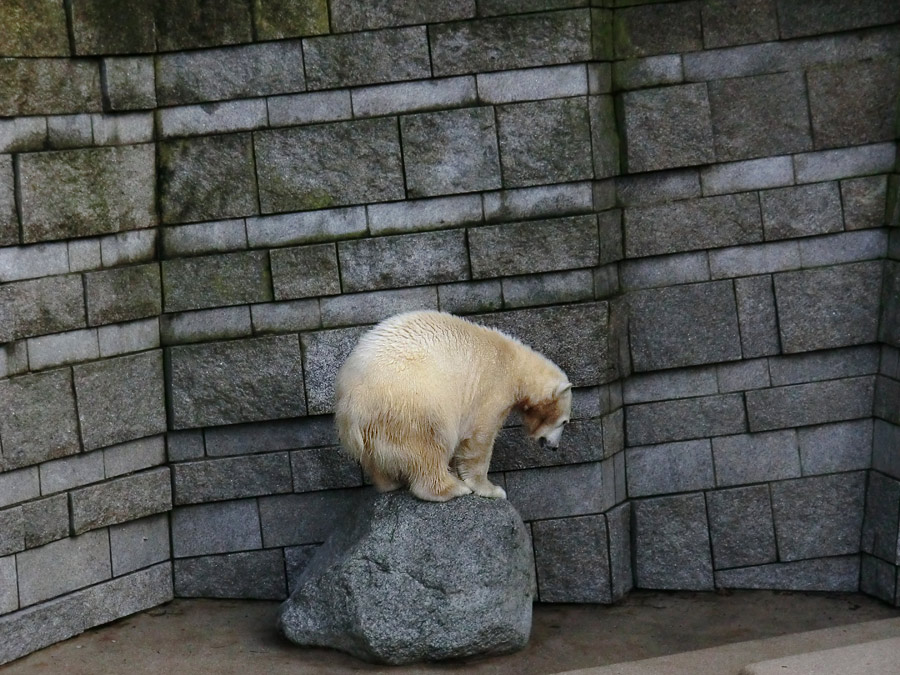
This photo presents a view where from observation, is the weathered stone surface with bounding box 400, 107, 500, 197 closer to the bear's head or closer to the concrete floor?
the bear's head

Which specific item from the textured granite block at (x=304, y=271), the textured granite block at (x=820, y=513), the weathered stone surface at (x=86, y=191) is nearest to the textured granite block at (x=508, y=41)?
the textured granite block at (x=304, y=271)

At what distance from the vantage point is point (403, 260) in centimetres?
600

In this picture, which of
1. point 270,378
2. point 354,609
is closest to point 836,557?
point 354,609

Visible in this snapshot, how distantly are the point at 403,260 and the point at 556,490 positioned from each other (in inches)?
57.6

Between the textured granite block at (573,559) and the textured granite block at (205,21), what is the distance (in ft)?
9.71

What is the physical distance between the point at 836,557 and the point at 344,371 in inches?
119

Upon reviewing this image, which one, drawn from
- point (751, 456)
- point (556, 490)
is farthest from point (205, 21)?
point (751, 456)

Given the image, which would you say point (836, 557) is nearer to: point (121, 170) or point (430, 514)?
point (430, 514)

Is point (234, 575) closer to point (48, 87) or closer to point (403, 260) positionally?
point (403, 260)

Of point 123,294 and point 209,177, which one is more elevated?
point 209,177

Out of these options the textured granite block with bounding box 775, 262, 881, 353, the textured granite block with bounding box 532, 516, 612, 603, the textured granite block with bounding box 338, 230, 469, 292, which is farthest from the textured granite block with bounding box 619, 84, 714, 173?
the textured granite block with bounding box 532, 516, 612, 603

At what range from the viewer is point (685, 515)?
21.1 feet

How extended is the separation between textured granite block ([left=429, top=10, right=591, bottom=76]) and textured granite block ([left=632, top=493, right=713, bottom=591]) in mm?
2451

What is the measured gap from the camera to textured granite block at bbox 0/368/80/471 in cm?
536
